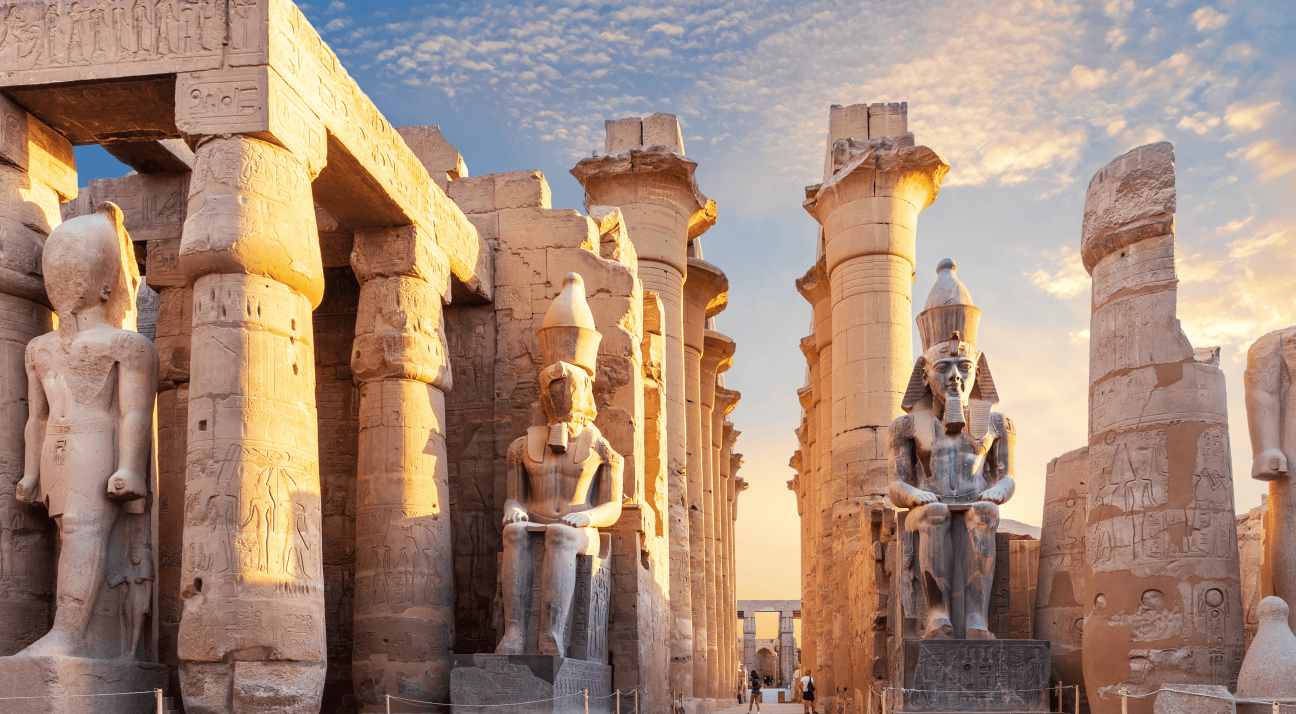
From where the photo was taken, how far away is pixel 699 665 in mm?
21344

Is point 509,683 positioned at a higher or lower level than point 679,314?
lower

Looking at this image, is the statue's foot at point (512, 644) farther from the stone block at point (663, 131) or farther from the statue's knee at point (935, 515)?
the stone block at point (663, 131)

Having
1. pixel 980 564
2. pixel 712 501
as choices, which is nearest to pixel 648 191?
pixel 712 501

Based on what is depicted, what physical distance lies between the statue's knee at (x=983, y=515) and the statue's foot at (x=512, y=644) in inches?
135

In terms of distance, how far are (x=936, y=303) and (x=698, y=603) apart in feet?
40.4

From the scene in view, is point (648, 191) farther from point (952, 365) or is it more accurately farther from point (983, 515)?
point (983, 515)

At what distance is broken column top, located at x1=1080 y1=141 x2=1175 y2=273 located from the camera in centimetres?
929

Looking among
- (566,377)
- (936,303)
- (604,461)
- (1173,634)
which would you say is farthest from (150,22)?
(1173,634)

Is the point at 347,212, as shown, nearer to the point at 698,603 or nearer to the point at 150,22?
the point at 150,22

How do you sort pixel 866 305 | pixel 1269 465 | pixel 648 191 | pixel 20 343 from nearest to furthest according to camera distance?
pixel 20 343 → pixel 1269 465 → pixel 866 305 → pixel 648 191

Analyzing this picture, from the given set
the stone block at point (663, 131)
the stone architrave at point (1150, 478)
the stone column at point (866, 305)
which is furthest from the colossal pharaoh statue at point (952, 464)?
the stone block at point (663, 131)

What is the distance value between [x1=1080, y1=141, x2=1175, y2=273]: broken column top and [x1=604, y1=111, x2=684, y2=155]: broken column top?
1019 centimetres

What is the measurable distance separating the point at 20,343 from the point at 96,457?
102cm

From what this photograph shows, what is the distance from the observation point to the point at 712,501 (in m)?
23.9
